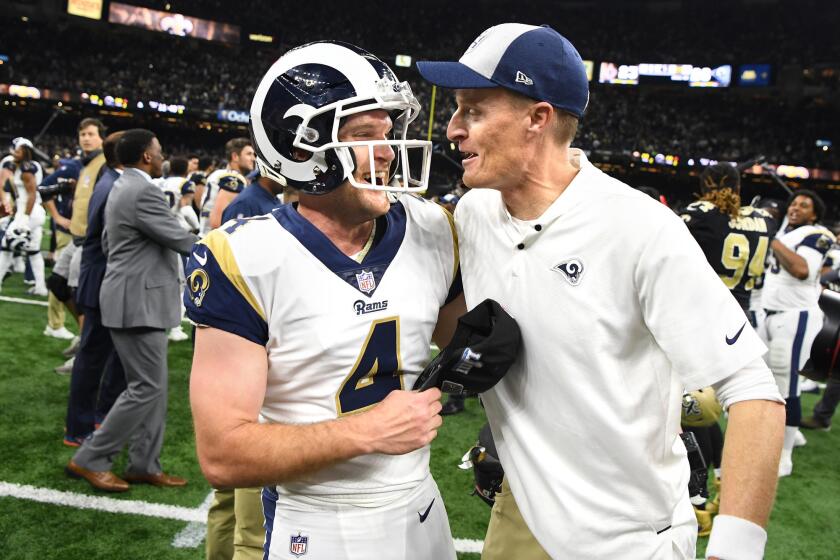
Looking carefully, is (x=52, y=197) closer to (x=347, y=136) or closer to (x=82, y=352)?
(x=82, y=352)

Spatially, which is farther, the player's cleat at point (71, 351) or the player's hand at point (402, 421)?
the player's cleat at point (71, 351)

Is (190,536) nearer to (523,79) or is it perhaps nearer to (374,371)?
(374,371)

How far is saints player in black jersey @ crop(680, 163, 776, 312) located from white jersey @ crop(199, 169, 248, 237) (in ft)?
12.4

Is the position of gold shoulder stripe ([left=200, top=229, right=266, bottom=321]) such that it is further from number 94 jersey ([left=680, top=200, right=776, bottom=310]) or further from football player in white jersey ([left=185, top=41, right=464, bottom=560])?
number 94 jersey ([left=680, top=200, right=776, bottom=310])

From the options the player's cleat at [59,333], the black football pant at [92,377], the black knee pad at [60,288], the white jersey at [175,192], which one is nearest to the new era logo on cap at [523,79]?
the black football pant at [92,377]

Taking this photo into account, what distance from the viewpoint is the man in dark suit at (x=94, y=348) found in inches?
176

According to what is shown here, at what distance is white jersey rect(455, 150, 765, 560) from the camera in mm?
1575

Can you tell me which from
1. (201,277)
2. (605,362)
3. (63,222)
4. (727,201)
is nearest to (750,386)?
(605,362)

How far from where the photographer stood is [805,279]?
6.12m

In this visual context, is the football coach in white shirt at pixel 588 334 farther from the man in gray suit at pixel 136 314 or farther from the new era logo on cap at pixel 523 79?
the man in gray suit at pixel 136 314

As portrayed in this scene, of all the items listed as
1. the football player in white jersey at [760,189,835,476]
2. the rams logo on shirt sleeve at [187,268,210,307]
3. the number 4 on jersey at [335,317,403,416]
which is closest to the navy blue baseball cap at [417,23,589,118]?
the number 4 on jersey at [335,317,403,416]

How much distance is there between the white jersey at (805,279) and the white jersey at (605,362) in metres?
5.08

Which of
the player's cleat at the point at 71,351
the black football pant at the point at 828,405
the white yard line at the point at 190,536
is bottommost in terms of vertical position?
the white yard line at the point at 190,536

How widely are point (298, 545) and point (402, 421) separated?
1.47 ft
